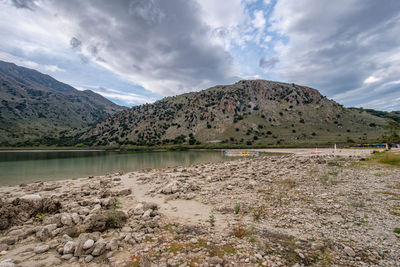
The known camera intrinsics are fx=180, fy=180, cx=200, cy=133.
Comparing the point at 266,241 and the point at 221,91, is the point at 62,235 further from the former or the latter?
the point at 221,91

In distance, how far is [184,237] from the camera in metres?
5.86

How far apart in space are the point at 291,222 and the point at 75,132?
600 ft

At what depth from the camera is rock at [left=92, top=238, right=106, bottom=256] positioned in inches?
197

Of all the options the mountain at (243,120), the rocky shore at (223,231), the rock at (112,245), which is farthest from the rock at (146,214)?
the mountain at (243,120)

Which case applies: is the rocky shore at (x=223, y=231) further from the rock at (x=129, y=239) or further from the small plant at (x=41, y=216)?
the small plant at (x=41, y=216)

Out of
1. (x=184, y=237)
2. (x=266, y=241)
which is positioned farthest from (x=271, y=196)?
(x=184, y=237)

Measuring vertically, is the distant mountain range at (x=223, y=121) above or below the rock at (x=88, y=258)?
above

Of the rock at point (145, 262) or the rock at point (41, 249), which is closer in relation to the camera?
the rock at point (145, 262)

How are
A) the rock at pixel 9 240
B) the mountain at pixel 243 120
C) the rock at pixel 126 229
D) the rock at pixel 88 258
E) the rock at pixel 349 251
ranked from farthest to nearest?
1. the mountain at pixel 243 120
2. the rock at pixel 126 229
3. the rock at pixel 9 240
4. the rock at pixel 88 258
5. the rock at pixel 349 251

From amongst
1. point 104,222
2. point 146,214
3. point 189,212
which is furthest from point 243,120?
point 104,222

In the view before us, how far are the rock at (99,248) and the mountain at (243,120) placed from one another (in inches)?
3499

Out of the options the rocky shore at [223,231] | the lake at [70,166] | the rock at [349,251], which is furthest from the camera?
the lake at [70,166]

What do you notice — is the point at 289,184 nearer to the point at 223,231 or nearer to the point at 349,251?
the point at 223,231

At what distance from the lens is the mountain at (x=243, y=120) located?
9562cm
